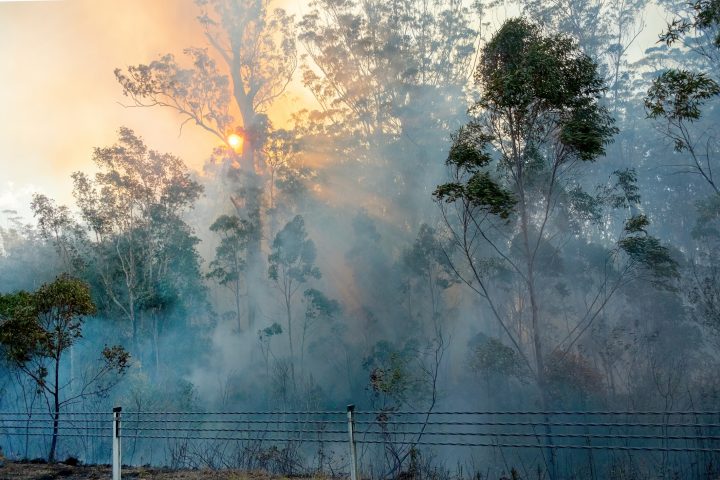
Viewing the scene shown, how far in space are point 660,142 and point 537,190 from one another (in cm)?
2408

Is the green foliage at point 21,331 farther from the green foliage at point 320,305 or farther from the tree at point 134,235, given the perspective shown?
the green foliage at point 320,305

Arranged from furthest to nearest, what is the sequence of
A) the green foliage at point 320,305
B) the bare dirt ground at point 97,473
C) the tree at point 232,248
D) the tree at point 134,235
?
1. the tree at point 232,248
2. the green foliage at point 320,305
3. the tree at point 134,235
4. the bare dirt ground at point 97,473

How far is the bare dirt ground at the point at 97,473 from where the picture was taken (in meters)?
11.4

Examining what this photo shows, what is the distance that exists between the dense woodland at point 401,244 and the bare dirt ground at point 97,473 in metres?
3.59

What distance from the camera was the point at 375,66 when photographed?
148ft

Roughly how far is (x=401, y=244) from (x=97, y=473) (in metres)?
30.3

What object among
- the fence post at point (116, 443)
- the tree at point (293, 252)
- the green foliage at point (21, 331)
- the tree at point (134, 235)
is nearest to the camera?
the fence post at point (116, 443)

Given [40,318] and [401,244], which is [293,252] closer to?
[401,244]

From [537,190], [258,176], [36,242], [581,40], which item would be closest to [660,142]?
[581,40]

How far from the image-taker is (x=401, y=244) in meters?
41.1

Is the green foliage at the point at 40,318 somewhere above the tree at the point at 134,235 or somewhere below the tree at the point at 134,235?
below

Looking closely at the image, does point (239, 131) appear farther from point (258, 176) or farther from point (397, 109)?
point (397, 109)


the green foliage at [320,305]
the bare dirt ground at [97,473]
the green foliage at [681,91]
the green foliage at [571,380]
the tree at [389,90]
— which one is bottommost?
the bare dirt ground at [97,473]

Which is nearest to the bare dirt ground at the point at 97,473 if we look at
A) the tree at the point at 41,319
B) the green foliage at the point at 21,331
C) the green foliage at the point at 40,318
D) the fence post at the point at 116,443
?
the fence post at the point at 116,443
